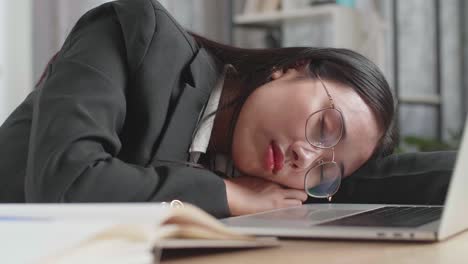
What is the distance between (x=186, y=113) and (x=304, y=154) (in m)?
0.19

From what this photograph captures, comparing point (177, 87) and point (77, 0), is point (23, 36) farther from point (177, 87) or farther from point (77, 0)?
point (177, 87)

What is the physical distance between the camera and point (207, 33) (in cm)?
324

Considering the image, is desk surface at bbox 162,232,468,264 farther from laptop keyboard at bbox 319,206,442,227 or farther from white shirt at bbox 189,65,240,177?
white shirt at bbox 189,65,240,177

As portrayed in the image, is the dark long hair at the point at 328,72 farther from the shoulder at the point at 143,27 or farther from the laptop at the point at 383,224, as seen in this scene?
the laptop at the point at 383,224

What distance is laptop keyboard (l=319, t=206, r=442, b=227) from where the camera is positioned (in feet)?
2.43

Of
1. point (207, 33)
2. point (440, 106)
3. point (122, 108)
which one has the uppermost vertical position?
point (122, 108)

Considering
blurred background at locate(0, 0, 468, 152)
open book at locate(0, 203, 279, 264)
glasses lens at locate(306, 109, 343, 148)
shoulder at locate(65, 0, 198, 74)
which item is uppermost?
shoulder at locate(65, 0, 198, 74)

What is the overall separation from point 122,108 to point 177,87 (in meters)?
0.15

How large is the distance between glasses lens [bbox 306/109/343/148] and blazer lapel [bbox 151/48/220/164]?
0.17 metres

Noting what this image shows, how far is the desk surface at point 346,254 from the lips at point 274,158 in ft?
1.47

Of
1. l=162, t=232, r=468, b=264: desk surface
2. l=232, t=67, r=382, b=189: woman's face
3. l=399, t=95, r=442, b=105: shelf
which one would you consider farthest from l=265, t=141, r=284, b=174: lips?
l=399, t=95, r=442, b=105: shelf

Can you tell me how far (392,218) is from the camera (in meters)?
0.81

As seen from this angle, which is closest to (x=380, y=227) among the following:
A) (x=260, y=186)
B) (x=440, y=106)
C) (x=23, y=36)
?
(x=260, y=186)

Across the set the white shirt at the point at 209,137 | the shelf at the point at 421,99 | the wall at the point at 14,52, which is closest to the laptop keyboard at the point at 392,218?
the white shirt at the point at 209,137
